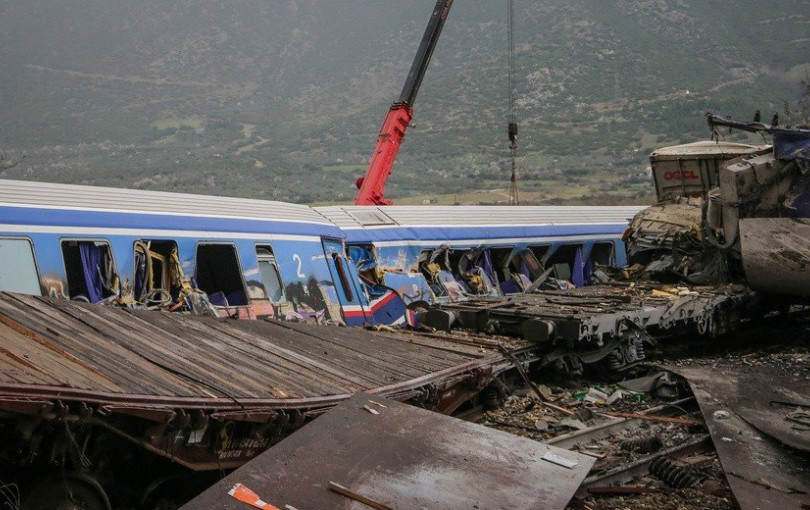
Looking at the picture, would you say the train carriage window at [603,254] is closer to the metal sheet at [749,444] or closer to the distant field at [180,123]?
the metal sheet at [749,444]

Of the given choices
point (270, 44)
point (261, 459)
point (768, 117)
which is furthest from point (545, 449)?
point (270, 44)

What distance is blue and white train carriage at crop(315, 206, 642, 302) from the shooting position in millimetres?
14188

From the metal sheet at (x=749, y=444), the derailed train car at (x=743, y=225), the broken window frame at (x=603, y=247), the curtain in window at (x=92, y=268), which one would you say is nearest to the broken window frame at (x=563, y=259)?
the broken window frame at (x=603, y=247)

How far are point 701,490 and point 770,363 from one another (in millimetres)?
5386

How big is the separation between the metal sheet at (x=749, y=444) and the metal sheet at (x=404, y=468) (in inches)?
90.1

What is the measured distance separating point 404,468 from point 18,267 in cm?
604

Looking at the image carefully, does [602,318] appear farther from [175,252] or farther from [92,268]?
[92,268]

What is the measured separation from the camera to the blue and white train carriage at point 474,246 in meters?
14.2

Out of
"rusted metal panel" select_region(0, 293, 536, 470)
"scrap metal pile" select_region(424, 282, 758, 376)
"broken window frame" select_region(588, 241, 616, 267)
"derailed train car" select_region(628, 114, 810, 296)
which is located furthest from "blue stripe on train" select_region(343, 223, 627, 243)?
"rusted metal panel" select_region(0, 293, 536, 470)

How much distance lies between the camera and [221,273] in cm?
1171

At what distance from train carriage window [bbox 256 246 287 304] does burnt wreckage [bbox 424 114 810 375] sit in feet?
7.63

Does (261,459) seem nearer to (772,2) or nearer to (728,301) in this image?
(728,301)

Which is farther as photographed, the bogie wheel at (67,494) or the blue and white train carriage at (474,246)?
the blue and white train carriage at (474,246)

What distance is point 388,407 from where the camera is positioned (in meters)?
5.84
